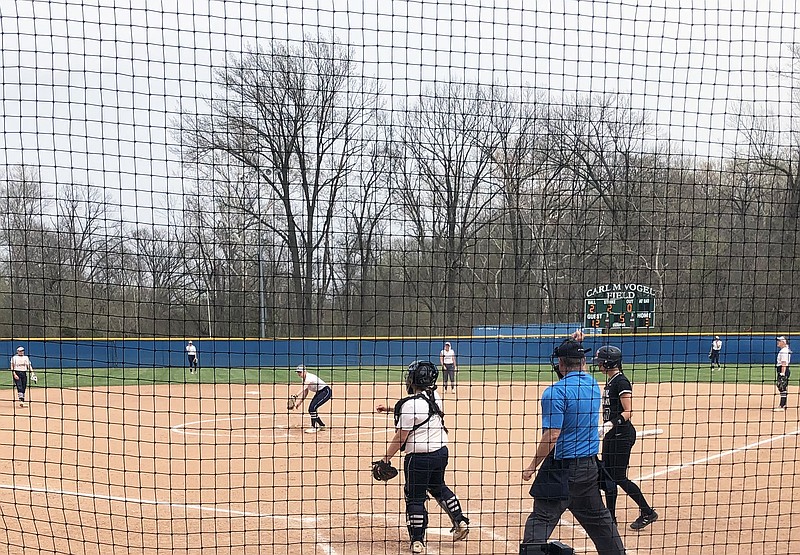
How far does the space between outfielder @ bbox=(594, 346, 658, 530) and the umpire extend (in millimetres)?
1417

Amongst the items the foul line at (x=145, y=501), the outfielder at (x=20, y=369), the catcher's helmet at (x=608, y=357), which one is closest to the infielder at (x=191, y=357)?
the outfielder at (x=20, y=369)

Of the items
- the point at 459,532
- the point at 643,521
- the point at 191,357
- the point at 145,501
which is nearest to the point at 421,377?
the point at 459,532

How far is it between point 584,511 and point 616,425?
1736mm

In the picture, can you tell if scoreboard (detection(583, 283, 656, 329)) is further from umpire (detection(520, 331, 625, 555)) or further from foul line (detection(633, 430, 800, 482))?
umpire (detection(520, 331, 625, 555))

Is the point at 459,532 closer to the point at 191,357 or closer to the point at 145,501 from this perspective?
the point at 145,501

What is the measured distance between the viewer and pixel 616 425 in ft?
22.8

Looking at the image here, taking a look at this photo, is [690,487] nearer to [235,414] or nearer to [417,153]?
[417,153]

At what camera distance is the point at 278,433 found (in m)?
13.1

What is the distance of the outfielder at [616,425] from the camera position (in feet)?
22.4

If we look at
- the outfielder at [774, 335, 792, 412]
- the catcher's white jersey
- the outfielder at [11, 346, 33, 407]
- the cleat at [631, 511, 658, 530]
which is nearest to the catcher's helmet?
the cleat at [631, 511, 658, 530]

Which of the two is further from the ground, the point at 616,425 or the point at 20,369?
the point at 616,425

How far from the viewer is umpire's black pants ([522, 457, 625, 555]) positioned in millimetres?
5262

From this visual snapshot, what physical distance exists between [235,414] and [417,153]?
848 centimetres

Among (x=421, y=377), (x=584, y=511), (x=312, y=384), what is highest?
(x=421, y=377)
